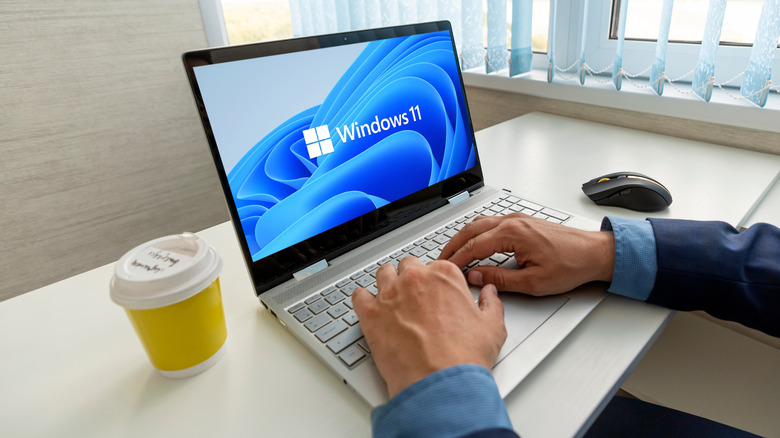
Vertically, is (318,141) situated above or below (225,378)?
above

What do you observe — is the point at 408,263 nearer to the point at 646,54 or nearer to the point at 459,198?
the point at 459,198

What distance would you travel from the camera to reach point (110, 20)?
1.48 meters

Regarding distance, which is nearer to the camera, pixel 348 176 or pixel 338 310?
pixel 338 310

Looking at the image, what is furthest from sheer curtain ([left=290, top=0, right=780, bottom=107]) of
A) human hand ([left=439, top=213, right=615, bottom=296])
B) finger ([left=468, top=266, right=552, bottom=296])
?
finger ([left=468, top=266, right=552, bottom=296])

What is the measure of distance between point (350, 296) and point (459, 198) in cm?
33

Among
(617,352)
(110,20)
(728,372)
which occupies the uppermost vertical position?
(110,20)

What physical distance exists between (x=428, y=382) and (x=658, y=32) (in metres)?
1.12

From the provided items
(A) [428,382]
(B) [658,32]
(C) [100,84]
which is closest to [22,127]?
(C) [100,84]

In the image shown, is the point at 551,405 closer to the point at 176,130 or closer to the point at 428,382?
the point at 428,382

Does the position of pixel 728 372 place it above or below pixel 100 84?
below

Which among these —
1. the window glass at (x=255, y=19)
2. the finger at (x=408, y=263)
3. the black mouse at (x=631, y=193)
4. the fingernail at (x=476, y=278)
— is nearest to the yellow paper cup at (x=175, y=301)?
the finger at (x=408, y=263)

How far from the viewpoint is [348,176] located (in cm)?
70

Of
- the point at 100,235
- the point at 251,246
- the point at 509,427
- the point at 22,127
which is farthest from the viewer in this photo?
the point at 100,235

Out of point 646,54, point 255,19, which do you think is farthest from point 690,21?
point 255,19
